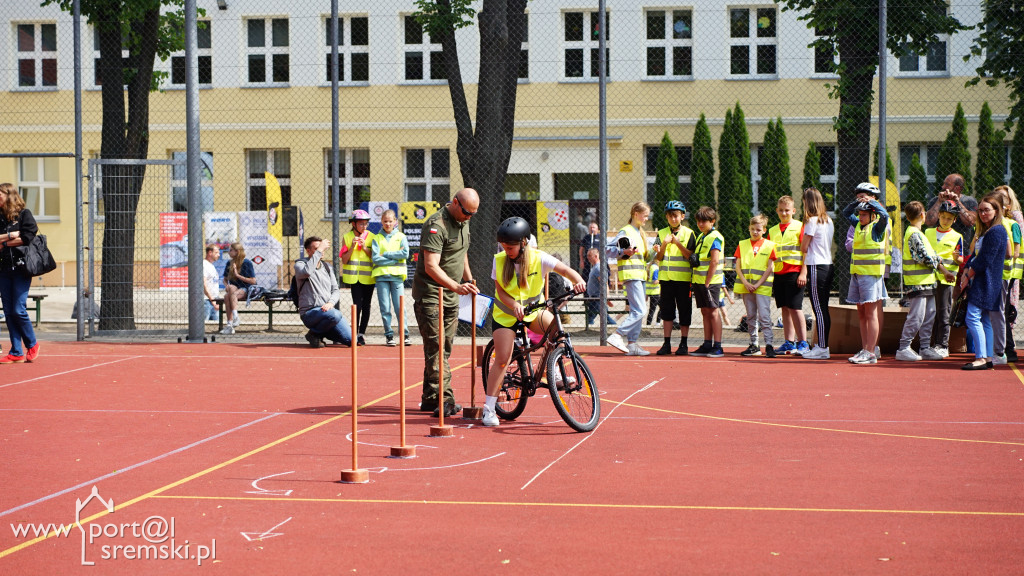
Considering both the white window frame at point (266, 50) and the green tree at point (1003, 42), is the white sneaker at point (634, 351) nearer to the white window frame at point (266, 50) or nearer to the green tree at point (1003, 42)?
the green tree at point (1003, 42)

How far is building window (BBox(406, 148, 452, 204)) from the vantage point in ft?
84.7

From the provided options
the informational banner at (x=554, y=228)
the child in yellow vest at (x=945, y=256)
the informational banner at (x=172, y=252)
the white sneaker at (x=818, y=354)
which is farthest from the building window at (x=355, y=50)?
the child in yellow vest at (x=945, y=256)

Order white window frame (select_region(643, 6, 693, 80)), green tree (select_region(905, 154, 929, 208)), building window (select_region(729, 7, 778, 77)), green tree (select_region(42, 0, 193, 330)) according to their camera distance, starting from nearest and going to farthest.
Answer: green tree (select_region(42, 0, 193, 330)) → green tree (select_region(905, 154, 929, 208)) → building window (select_region(729, 7, 778, 77)) → white window frame (select_region(643, 6, 693, 80))

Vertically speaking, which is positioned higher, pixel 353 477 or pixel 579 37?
pixel 579 37

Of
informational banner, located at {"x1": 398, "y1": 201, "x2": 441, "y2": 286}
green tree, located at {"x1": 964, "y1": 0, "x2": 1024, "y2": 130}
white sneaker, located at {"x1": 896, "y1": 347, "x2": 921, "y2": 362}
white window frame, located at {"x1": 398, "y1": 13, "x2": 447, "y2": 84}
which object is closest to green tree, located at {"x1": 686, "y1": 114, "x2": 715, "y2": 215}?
white sneaker, located at {"x1": 896, "y1": 347, "x2": 921, "y2": 362}

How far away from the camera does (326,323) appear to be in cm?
1562

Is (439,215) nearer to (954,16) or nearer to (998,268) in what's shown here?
(998,268)

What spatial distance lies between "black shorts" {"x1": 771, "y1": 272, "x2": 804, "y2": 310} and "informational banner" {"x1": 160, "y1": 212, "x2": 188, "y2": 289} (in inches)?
332

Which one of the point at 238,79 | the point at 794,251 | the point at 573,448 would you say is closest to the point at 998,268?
the point at 794,251

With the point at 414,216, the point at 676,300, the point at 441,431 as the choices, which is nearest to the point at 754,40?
the point at 414,216

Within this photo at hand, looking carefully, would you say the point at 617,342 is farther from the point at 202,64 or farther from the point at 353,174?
the point at 202,64

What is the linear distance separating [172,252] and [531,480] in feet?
39.1

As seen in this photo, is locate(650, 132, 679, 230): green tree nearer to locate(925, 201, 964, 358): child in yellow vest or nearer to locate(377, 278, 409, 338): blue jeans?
locate(377, 278, 409, 338): blue jeans

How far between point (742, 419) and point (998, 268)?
430 cm
